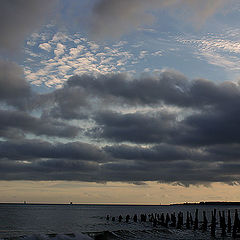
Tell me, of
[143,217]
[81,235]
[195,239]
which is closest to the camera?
[81,235]

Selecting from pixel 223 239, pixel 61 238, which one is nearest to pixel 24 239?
pixel 61 238

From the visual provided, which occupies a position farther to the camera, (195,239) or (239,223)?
(239,223)

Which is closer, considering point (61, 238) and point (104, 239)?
point (61, 238)

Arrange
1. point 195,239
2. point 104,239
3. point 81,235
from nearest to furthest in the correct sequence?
1. point 81,235
2. point 104,239
3. point 195,239

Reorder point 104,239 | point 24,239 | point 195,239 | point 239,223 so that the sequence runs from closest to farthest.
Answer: point 24,239
point 104,239
point 195,239
point 239,223

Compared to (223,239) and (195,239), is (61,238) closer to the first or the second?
(195,239)

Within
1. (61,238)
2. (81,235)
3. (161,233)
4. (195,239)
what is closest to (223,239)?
(195,239)

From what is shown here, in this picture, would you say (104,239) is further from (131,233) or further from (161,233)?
(161,233)

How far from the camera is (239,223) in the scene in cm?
5100

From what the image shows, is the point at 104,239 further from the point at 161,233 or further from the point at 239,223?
the point at 239,223

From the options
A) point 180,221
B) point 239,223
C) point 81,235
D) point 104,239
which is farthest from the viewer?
point 180,221

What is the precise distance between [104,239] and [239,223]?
22893 millimetres

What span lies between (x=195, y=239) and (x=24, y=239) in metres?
24.1

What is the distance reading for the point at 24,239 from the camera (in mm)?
31875
